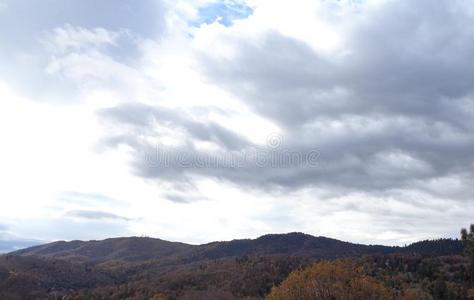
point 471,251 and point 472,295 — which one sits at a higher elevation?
point 471,251

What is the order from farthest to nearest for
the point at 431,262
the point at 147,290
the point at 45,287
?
the point at 45,287 → the point at 147,290 → the point at 431,262

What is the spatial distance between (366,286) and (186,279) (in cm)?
12581

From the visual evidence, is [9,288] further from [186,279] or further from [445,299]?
[445,299]

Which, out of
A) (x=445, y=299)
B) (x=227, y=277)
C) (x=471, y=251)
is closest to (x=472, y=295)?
(x=445, y=299)

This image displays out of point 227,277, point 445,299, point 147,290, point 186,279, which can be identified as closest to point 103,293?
point 147,290

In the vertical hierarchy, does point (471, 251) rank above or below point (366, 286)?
above

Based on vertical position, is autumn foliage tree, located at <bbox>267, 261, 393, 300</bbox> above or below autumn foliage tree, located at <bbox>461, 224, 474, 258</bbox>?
below

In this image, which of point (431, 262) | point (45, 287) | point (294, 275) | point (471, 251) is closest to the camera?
point (471, 251)

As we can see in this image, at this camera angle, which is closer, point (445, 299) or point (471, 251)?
point (471, 251)

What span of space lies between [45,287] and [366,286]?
6443 inches

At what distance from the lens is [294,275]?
5200cm

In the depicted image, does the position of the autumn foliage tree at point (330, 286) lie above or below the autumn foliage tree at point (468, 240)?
below

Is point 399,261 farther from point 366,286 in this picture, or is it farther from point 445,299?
point 366,286

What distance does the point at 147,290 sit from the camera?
157125 mm
